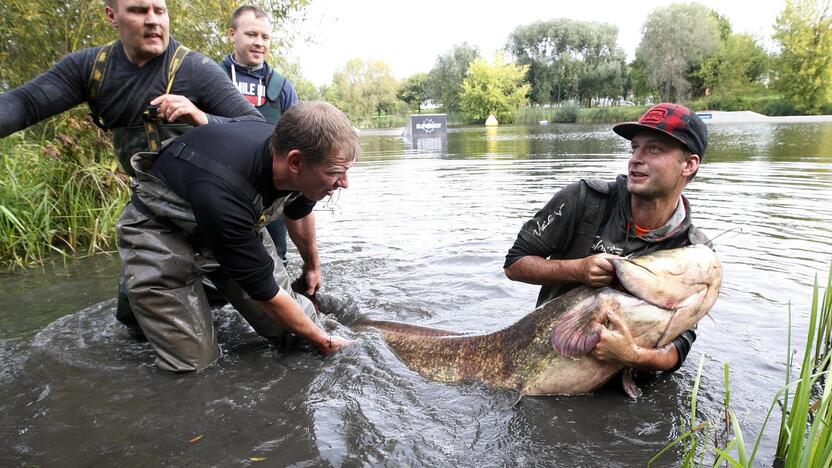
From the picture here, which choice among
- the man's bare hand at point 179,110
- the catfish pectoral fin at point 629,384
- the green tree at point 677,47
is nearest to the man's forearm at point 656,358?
the catfish pectoral fin at point 629,384

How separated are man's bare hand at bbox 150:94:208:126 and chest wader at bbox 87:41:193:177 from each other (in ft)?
0.33

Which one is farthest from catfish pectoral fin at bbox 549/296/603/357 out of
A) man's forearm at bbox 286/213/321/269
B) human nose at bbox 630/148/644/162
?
man's forearm at bbox 286/213/321/269

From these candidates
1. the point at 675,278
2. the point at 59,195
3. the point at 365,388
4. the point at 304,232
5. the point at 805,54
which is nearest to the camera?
the point at 675,278

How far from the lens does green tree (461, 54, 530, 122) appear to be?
65062mm

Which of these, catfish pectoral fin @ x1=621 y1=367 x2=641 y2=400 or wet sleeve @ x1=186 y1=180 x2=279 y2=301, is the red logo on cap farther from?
Result: wet sleeve @ x1=186 y1=180 x2=279 y2=301

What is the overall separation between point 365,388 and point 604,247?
1.69 meters

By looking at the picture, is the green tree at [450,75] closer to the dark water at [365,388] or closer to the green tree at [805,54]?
the green tree at [805,54]

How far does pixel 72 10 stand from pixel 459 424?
21.7ft

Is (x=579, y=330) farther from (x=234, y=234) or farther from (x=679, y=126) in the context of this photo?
(x=234, y=234)

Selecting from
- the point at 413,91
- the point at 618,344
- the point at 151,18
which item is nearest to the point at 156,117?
the point at 151,18

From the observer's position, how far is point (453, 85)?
252 feet

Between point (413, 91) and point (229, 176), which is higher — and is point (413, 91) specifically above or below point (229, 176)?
above

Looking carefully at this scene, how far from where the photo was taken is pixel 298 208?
3646 mm

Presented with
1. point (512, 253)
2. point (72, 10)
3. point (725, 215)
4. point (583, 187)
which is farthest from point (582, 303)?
point (72, 10)
